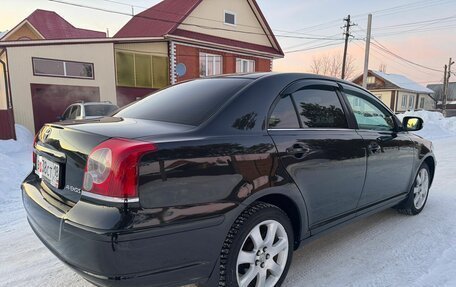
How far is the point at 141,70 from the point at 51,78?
405cm

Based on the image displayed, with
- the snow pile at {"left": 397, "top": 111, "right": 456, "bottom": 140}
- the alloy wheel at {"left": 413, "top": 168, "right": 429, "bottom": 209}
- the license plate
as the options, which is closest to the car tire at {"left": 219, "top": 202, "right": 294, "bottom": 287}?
the license plate

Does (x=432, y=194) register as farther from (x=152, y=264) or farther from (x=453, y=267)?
(x=152, y=264)

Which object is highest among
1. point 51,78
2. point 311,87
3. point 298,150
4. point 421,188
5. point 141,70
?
point 141,70

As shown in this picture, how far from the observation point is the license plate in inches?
84.0

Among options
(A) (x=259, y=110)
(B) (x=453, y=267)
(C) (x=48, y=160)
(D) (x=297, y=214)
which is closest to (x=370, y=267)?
(B) (x=453, y=267)

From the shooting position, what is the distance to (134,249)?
170cm

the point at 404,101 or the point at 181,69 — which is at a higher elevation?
the point at 181,69

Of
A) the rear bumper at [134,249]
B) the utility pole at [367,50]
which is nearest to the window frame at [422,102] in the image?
the utility pole at [367,50]

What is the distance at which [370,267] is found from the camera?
9.26 ft

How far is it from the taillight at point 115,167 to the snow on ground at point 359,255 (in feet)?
4.01

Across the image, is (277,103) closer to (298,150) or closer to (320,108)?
(298,150)

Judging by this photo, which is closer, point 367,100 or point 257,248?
point 257,248

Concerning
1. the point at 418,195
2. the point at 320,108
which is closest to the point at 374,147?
the point at 320,108

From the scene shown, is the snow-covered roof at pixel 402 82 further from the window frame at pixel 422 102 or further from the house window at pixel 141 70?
the house window at pixel 141 70
